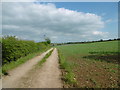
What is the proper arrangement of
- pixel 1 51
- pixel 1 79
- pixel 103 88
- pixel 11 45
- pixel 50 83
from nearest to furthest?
pixel 103 88 < pixel 50 83 < pixel 1 79 < pixel 1 51 < pixel 11 45

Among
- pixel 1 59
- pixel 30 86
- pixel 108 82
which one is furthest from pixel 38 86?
pixel 1 59

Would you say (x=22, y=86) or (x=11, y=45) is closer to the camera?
(x=22, y=86)

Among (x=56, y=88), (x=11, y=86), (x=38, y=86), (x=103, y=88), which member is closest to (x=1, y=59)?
(x=11, y=86)

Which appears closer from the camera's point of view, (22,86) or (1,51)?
(22,86)

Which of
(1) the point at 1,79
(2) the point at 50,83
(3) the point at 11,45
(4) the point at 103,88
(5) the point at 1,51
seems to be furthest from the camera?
(3) the point at 11,45

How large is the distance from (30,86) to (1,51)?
5.54m

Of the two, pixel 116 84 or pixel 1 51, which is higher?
pixel 1 51

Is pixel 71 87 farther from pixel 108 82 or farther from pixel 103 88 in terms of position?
pixel 108 82

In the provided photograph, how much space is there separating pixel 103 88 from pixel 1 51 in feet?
26.1

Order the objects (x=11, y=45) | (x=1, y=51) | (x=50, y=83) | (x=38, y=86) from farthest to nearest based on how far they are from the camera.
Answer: (x=11, y=45) < (x=1, y=51) < (x=50, y=83) < (x=38, y=86)

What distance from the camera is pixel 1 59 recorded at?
9328 millimetres

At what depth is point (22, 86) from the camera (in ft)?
16.6

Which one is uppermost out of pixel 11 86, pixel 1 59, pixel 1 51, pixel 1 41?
pixel 1 41

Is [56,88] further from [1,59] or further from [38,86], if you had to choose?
[1,59]
